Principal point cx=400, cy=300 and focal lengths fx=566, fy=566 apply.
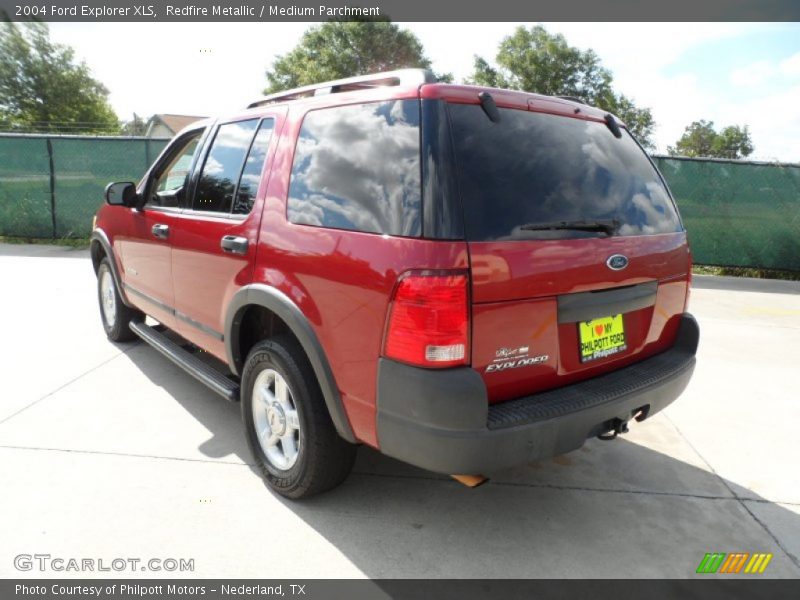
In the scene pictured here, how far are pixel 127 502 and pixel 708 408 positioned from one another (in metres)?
3.93

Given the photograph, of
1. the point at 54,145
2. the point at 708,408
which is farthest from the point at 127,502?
the point at 54,145

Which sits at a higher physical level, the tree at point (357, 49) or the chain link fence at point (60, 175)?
the tree at point (357, 49)

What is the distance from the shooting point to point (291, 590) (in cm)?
229

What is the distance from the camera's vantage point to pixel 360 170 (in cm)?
238

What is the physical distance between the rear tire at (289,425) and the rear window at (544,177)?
3.55ft

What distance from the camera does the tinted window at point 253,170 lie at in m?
3.02

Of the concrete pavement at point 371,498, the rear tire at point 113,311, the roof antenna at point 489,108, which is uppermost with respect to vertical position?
the roof antenna at point 489,108

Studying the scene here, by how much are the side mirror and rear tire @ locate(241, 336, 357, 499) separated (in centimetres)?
218

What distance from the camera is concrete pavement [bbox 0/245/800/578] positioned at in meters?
2.47

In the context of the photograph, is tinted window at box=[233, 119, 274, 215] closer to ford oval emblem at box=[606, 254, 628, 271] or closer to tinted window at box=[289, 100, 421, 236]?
tinted window at box=[289, 100, 421, 236]

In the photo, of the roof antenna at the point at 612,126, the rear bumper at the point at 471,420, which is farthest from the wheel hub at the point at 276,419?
the roof antenna at the point at 612,126

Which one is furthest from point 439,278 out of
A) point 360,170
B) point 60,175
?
point 60,175

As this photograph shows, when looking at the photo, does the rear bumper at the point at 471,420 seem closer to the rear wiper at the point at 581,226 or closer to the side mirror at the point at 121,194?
the rear wiper at the point at 581,226

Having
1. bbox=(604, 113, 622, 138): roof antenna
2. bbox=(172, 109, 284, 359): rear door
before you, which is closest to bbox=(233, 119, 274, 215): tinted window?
bbox=(172, 109, 284, 359): rear door
